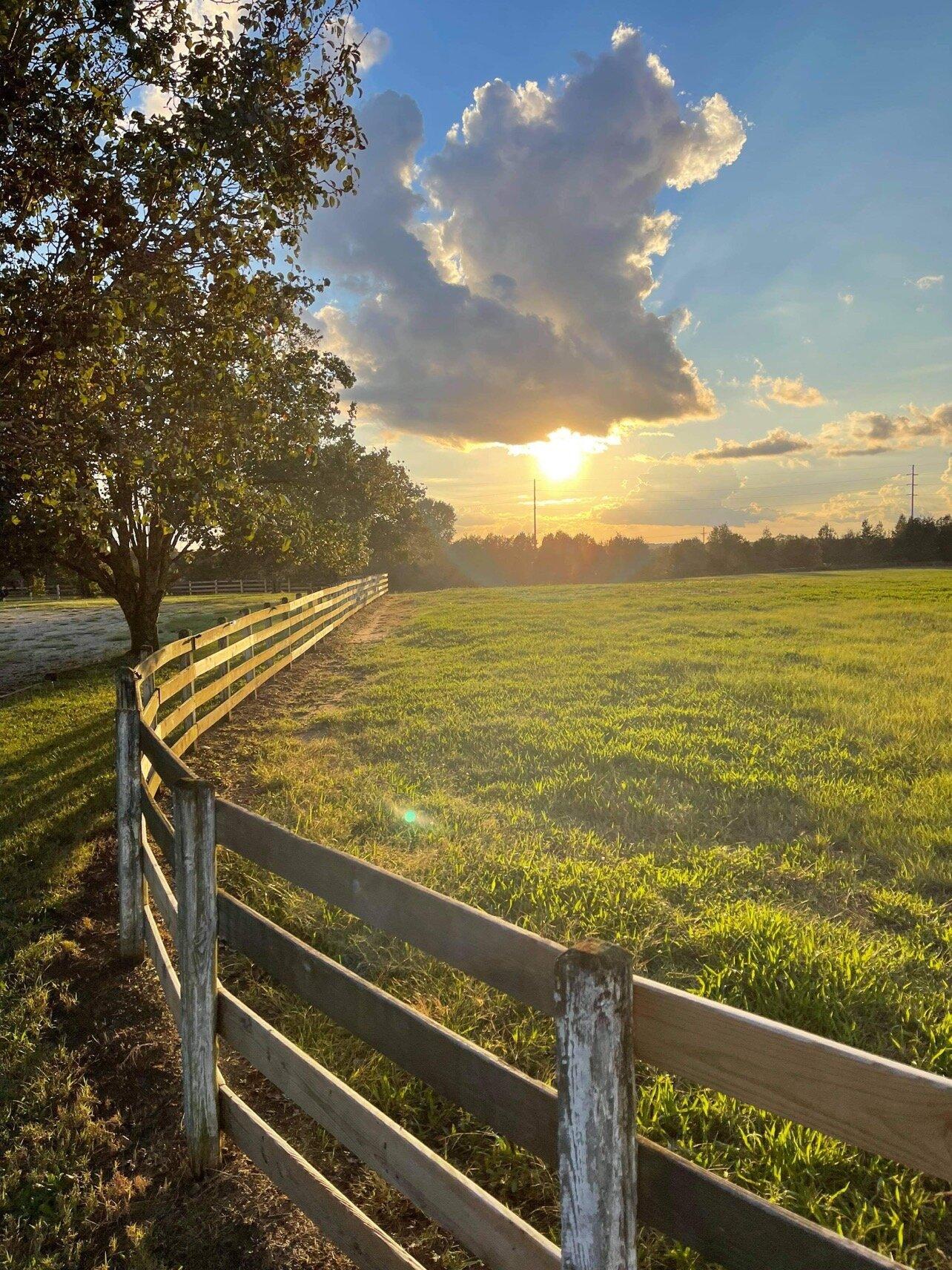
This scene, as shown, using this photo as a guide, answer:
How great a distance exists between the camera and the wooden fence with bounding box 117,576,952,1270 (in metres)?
1.41

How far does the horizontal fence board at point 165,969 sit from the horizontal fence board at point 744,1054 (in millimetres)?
1812

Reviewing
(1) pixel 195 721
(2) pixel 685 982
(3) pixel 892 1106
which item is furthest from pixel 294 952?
(1) pixel 195 721

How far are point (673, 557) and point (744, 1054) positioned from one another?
3673 inches

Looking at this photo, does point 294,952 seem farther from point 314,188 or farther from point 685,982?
point 314,188

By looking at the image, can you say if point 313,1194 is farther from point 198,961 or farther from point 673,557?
point 673,557

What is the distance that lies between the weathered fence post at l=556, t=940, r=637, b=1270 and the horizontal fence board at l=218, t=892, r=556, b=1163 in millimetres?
176

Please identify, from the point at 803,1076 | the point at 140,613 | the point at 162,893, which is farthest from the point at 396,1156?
the point at 140,613

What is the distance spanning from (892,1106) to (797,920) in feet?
12.2

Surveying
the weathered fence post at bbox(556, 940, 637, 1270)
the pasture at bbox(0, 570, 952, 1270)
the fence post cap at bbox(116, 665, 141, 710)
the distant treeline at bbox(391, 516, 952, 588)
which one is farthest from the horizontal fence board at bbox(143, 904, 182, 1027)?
the distant treeline at bbox(391, 516, 952, 588)

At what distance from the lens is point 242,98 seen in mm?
6062

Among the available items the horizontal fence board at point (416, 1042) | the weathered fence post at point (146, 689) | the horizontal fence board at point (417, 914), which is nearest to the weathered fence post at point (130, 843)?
the weathered fence post at point (146, 689)

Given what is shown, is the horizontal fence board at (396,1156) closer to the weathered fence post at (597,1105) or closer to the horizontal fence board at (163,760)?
the weathered fence post at (597,1105)

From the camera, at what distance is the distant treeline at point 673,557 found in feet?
274

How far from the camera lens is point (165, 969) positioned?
12.8 feet
